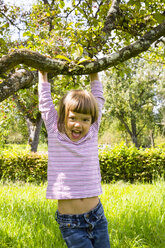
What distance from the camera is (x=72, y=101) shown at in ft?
5.75

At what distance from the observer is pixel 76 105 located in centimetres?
173

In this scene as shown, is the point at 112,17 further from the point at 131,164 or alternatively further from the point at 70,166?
the point at 131,164

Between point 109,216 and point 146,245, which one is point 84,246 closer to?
point 146,245

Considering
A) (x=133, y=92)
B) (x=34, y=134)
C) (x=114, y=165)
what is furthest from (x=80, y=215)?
(x=133, y=92)

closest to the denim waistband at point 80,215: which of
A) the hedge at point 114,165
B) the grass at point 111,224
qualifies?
the grass at point 111,224

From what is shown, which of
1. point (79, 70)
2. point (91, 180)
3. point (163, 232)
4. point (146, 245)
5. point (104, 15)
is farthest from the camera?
point (104, 15)

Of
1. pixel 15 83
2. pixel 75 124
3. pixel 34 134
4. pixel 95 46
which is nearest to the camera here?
pixel 75 124

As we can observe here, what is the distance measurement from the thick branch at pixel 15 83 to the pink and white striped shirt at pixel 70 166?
38 centimetres

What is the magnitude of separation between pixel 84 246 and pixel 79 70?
1.35m

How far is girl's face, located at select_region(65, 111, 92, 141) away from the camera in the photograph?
172 centimetres

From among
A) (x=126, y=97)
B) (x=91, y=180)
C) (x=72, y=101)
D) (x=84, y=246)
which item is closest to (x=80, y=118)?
(x=72, y=101)

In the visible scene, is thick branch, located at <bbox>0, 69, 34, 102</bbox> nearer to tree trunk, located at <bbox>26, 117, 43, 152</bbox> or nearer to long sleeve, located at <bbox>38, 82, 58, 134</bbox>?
long sleeve, located at <bbox>38, 82, 58, 134</bbox>

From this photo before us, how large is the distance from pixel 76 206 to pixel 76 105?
726 millimetres

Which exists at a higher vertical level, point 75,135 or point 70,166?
point 75,135
